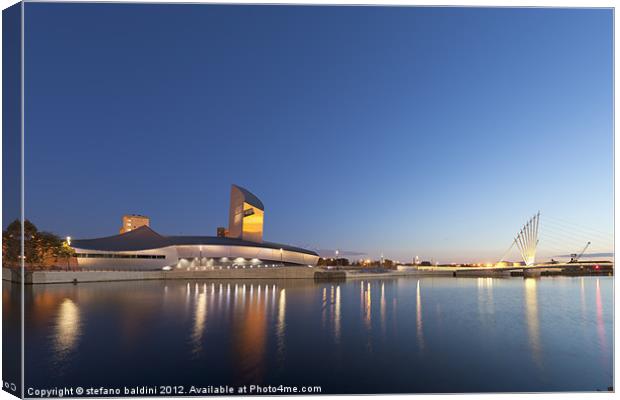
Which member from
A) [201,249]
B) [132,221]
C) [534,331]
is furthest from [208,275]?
[132,221]

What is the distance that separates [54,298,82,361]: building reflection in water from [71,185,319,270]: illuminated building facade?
32967 millimetres

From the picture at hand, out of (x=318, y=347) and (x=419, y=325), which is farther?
(x=419, y=325)

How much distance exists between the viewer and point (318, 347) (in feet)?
43.6

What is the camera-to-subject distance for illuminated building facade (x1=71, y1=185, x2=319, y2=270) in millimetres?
58312

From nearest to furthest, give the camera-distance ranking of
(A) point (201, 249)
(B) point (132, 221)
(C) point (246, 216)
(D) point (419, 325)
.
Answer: (D) point (419, 325) → (A) point (201, 249) → (C) point (246, 216) → (B) point (132, 221)

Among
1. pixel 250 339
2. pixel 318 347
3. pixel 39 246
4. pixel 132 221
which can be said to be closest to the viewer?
pixel 318 347

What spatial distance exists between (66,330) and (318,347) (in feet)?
29.0

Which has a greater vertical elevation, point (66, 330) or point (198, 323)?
point (66, 330)

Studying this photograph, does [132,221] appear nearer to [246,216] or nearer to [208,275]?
[246,216]

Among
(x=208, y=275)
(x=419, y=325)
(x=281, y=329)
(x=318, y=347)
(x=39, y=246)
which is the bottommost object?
(x=208, y=275)

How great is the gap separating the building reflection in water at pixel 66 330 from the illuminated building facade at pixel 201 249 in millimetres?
32967

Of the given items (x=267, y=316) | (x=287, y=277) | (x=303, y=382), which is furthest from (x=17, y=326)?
(x=287, y=277)

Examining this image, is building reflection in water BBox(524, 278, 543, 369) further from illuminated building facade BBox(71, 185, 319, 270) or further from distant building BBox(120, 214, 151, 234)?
distant building BBox(120, 214, 151, 234)

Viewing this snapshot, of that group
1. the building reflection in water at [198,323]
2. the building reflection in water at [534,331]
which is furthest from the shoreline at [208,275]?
the building reflection in water at [534,331]
